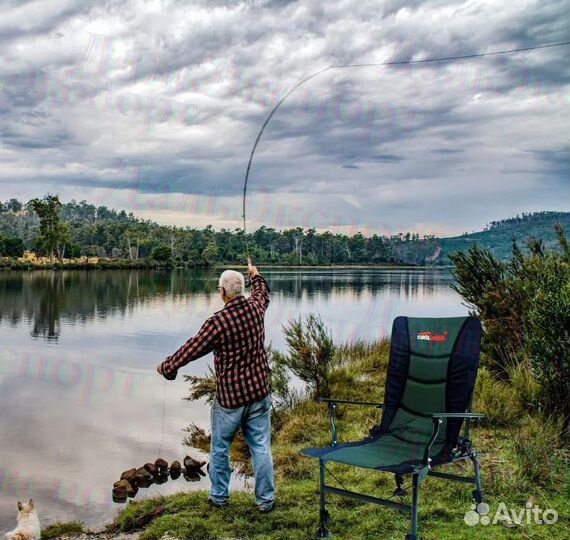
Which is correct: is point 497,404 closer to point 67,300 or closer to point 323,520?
point 323,520

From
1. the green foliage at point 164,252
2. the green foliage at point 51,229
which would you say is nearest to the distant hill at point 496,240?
the green foliage at point 164,252

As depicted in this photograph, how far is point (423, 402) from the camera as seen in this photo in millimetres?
4703

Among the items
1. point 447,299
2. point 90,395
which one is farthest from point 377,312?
point 90,395

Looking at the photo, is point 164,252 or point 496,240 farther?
point 164,252

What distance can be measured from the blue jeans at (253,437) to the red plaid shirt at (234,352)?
0.31ft

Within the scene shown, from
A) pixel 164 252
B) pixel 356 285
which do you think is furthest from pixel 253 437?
pixel 356 285

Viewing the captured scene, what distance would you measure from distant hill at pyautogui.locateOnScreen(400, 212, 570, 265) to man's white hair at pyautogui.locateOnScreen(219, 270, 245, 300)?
6.40 meters

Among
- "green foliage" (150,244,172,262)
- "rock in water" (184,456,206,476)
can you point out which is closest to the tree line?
"green foliage" (150,244,172,262)

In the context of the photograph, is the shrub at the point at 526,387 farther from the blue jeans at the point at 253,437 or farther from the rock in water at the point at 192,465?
the rock in water at the point at 192,465

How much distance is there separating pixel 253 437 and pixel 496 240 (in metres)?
7.50

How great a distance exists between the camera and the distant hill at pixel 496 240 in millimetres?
9761

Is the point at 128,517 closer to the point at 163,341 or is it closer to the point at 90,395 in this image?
the point at 90,395

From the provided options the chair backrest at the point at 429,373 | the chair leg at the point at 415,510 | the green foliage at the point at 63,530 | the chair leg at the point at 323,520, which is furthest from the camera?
the green foliage at the point at 63,530

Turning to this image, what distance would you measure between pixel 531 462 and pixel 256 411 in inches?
91.3
